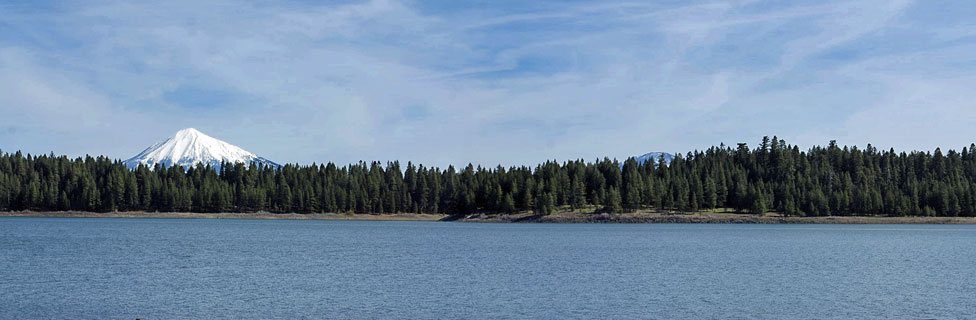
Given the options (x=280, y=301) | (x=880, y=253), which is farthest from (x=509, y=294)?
(x=880, y=253)

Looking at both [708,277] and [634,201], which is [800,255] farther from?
[634,201]

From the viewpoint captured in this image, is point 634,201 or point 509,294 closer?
point 509,294

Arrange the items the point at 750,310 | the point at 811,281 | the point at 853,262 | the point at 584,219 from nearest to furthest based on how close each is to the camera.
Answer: the point at 750,310
the point at 811,281
the point at 853,262
the point at 584,219

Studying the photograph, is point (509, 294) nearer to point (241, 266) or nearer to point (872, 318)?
point (872, 318)

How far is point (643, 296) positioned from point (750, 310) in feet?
22.3

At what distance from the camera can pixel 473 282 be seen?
52562mm

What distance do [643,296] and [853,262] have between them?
107ft

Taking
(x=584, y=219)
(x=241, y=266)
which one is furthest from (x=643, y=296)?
(x=584, y=219)

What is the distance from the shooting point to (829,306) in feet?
140

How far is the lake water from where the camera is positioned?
4066 centimetres

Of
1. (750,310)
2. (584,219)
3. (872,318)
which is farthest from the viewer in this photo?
(584,219)

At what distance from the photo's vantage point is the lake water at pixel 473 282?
40656mm

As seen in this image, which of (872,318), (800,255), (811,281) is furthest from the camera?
(800,255)

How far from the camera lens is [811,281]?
54594 millimetres
